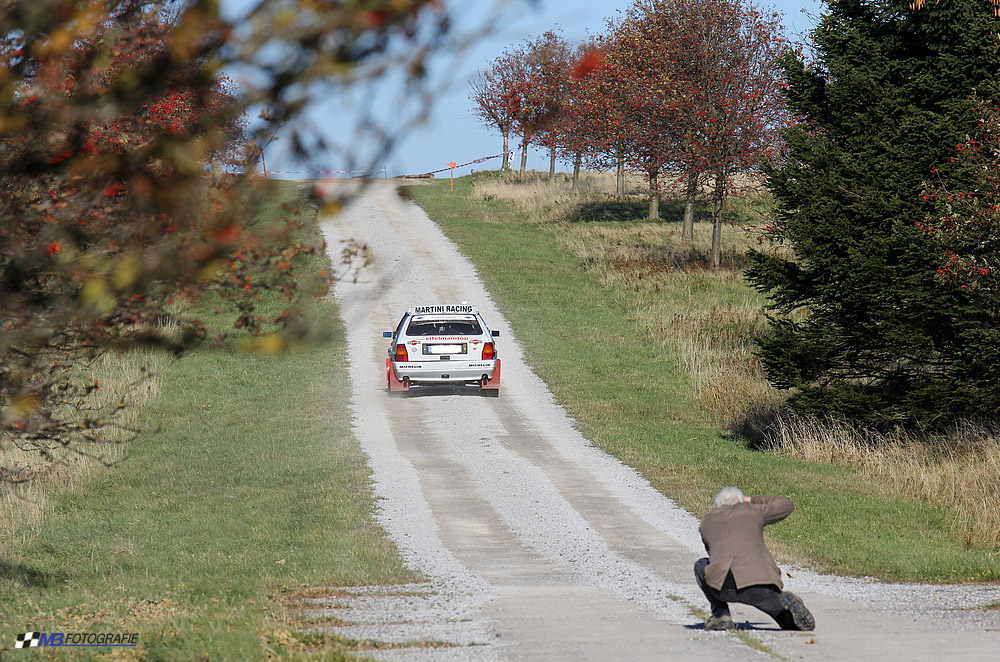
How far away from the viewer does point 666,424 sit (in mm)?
21219

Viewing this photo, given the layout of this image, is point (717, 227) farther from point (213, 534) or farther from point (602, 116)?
point (213, 534)

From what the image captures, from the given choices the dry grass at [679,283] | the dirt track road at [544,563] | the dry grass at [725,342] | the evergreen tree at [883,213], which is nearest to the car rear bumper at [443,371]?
the dirt track road at [544,563]

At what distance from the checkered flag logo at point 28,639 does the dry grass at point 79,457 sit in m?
2.08

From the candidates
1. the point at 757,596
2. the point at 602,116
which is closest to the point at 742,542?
the point at 757,596

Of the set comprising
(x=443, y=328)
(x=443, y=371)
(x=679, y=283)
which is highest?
(x=679, y=283)

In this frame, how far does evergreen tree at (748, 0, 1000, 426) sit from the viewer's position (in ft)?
54.1

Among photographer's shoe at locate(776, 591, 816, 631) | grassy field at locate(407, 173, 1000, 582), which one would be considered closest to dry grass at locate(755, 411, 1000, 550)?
grassy field at locate(407, 173, 1000, 582)

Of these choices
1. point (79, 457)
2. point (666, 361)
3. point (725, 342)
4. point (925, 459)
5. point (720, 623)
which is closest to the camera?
point (720, 623)

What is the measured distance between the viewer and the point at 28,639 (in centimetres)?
801

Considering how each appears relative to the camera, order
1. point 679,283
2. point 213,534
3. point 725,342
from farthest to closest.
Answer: point 679,283 < point 725,342 < point 213,534

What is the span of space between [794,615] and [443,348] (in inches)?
557

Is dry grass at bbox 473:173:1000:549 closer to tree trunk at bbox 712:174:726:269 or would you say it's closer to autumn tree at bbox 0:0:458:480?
tree trunk at bbox 712:174:726:269

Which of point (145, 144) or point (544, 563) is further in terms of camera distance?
point (544, 563)

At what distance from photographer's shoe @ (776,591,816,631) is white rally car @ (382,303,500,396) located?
13.8 meters
